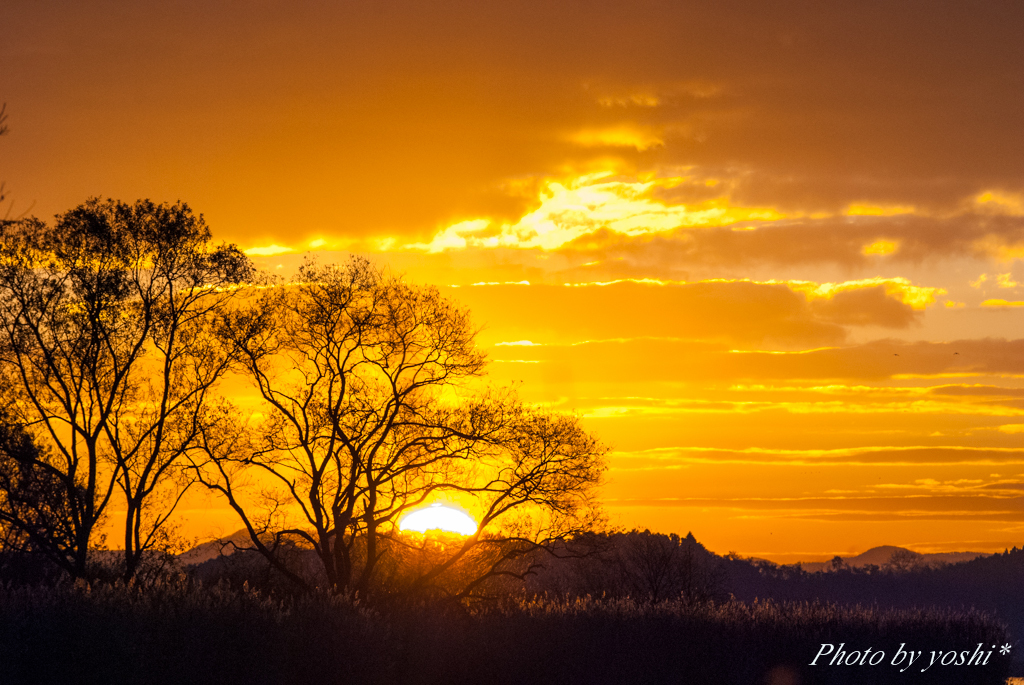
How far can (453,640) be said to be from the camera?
3481cm

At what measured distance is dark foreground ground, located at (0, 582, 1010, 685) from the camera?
23.8 m

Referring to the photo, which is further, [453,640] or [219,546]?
[219,546]

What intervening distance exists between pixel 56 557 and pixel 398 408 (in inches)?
533

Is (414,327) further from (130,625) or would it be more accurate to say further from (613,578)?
(613,578)

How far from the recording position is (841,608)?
44.7m

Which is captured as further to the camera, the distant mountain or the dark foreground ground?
the distant mountain

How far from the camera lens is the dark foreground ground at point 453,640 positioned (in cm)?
2378

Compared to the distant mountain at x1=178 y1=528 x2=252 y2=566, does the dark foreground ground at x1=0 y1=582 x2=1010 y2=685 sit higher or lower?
lower

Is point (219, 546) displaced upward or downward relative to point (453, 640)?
upward

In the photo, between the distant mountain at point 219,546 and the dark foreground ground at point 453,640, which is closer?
the dark foreground ground at point 453,640

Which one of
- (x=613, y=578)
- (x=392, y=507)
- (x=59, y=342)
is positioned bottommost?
(x=613, y=578)

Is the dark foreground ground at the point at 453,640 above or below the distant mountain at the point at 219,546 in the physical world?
below

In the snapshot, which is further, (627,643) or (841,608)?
(841,608)

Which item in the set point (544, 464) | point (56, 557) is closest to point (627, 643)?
point (544, 464)
